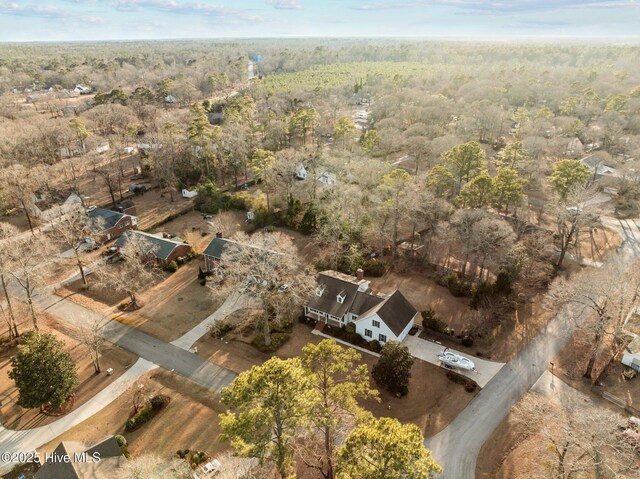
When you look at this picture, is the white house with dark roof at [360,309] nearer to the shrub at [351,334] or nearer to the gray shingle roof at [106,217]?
the shrub at [351,334]

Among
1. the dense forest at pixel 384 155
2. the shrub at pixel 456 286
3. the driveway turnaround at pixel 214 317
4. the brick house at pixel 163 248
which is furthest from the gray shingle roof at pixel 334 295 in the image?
the brick house at pixel 163 248

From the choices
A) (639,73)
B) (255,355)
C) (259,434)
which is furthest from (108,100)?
(639,73)

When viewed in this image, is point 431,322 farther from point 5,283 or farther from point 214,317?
point 5,283

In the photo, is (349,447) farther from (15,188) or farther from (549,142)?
(549,142)

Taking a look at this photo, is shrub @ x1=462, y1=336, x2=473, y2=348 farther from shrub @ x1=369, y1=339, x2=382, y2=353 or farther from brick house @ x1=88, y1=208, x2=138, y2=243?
brick house @ x1=88, y1=208, x2=138, y2=243

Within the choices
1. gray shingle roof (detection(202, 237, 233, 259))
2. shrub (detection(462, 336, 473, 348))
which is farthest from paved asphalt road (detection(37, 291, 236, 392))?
shrub (detection(462, 336, 473, 348))

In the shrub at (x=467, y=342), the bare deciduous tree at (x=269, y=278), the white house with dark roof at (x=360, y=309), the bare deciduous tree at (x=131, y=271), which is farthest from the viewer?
the bare deciduous tree at (x=131, y=271)
